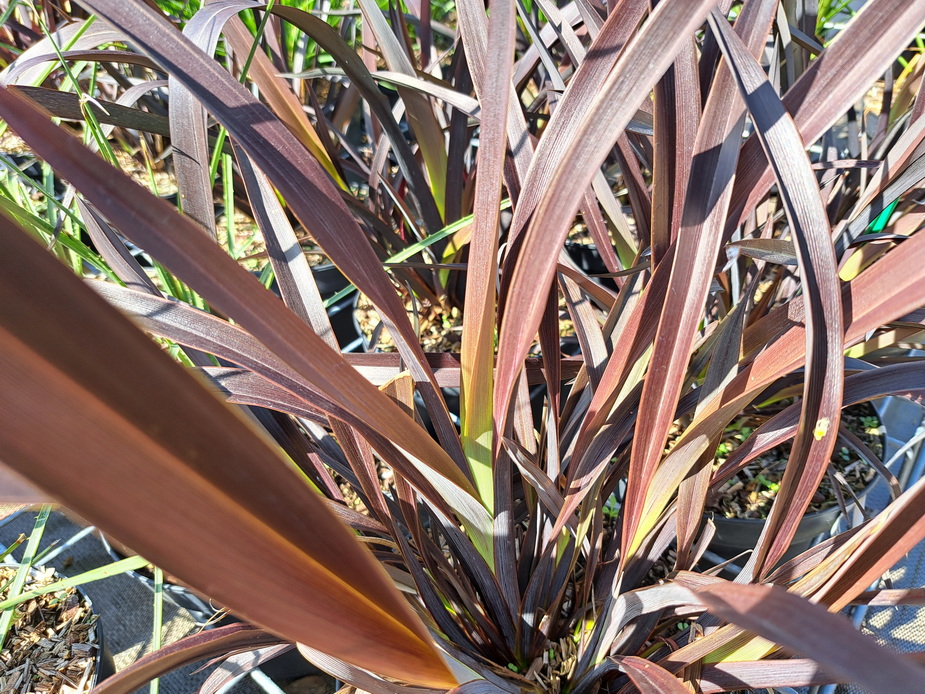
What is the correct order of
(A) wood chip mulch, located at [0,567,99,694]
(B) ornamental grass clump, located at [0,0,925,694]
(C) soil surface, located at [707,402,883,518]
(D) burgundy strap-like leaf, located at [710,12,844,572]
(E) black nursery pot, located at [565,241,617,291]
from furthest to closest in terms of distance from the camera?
(E) black nursery pot, located at [565,241,617,291]
(C) soil surface, located at [707,402,883,518]
(A) wood chip mulch, located at [0,567,99,694]
(D) burgundy strap-like leaf, located at [710,12,844,572]
(B) ornamental grass clump, located at [0,0,925,694]

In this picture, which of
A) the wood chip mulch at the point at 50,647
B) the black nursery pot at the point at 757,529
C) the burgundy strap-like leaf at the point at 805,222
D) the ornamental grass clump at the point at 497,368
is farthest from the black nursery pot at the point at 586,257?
the wood chip mulch at the point at 50,647

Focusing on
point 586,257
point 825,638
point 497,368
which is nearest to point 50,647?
point 497,368

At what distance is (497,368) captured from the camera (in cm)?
35

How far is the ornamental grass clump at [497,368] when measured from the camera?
0.15 metres

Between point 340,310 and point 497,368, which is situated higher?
point 497,368

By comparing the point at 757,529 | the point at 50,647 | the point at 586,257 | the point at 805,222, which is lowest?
the point at 50,647

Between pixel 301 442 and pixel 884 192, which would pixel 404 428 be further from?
pixel 884 192

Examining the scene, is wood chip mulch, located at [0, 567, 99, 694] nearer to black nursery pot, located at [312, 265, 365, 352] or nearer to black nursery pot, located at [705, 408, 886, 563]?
black nursery pot, located at [312, 265, 365, 352]

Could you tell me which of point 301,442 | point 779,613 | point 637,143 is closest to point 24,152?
Result: point 301,442

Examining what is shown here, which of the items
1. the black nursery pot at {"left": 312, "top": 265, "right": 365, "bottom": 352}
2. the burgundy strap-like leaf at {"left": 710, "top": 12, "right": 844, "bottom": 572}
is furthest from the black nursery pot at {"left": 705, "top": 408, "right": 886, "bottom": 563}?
the black nursery pot at {"left": 312, "top": 265, "right": 365, "bottom": 352}

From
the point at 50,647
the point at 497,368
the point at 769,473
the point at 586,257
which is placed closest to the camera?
the point at 497,368

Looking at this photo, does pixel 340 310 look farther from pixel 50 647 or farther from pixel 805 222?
pixel 805 222

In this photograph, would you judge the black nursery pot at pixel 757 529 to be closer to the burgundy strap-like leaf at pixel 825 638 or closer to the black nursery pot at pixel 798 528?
the black nursery pot at pixel 798 528

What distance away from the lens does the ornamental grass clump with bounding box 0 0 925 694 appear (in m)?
0.15
